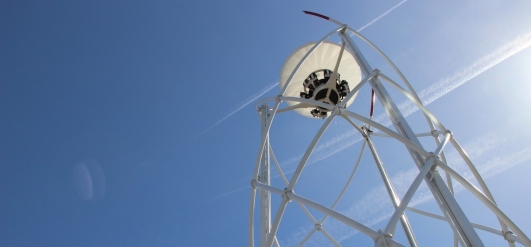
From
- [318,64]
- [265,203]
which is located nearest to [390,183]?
[265,203]

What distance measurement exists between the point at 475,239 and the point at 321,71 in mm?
13644

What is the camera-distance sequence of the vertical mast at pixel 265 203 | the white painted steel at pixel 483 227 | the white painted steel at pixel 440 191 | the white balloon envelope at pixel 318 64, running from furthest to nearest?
the white balloon envelope at pixel 318 64 → the vertical mast at pixel 265 203 → the white painted steel at pixel 483 227 → the white painted steel at pixel 440 191

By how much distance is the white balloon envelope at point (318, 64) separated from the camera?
1841 cm

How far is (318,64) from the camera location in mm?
19000

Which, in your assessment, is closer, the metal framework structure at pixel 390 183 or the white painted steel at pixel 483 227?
the metal framework structure at pixel 390 183

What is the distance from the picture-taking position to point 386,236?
6336mm

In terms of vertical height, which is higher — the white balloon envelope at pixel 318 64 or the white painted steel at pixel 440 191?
the white balloon envelope at pixel 318 64

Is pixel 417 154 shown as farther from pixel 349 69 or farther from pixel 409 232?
pixel 349 69

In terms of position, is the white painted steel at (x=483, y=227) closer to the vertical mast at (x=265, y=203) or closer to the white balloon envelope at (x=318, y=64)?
the vertical mast at (x=265, y=203)

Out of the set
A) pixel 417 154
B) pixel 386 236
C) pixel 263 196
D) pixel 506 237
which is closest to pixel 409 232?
pixel 506 237

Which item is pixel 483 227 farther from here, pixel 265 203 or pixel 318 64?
pixel 318 64

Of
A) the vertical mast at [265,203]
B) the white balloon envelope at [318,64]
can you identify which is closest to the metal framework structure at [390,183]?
the vertical mast at [265,203]

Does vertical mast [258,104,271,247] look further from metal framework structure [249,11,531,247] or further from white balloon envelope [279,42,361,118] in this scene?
white balloon envelope [279,42,361,118]

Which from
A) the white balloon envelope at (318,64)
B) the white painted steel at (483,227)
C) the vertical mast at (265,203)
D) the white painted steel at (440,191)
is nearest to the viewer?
the white painted steel at (440,191)
